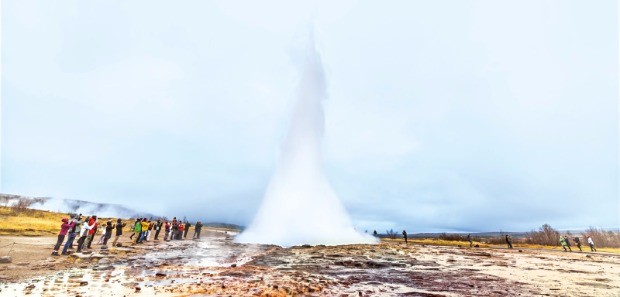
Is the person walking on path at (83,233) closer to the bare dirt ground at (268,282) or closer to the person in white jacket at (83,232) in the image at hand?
the person in white jacket at (83,232)

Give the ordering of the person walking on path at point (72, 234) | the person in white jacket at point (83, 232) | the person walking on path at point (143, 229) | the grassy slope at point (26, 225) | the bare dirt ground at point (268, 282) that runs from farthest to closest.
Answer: the grassy slope at point (26, 225) < the person walking on path at point (143, 229) < the person in white jacket at point (83, 232) < the person walking on path at point (72, 234) < the bare dirt ground at point (268, 282)

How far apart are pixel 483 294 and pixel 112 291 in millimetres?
11271

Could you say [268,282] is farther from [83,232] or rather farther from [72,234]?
[83,232]

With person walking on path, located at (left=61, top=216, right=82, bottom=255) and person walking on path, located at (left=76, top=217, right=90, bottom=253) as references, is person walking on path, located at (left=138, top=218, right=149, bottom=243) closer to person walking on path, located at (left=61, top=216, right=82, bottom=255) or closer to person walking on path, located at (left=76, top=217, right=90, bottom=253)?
person walking on path, located at (left=76, top=217, right=90, bottom=253)

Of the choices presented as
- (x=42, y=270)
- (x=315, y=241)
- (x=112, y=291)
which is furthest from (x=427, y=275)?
(x=315, y=241)

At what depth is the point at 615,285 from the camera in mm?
11375

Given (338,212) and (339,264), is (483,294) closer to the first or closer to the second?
(339,264)

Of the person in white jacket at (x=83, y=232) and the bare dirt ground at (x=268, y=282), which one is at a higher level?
the person in white jacket at (x=83, y=232)

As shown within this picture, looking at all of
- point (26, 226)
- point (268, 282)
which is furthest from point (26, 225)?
point (268, 282)

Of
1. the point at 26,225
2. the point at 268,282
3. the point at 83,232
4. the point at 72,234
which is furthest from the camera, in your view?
the point at 26,225

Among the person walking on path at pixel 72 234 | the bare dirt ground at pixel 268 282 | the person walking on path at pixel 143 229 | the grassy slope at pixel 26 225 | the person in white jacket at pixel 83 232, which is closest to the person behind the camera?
the bare dirt ground at pixel 268 282

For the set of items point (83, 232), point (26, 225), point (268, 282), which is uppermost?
point (26, 225)

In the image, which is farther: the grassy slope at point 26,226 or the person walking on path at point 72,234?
the grassy slope at point 26,226

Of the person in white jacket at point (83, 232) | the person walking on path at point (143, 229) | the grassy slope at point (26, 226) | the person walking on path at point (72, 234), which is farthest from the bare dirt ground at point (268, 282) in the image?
the grassy slope at point (26, 226)
